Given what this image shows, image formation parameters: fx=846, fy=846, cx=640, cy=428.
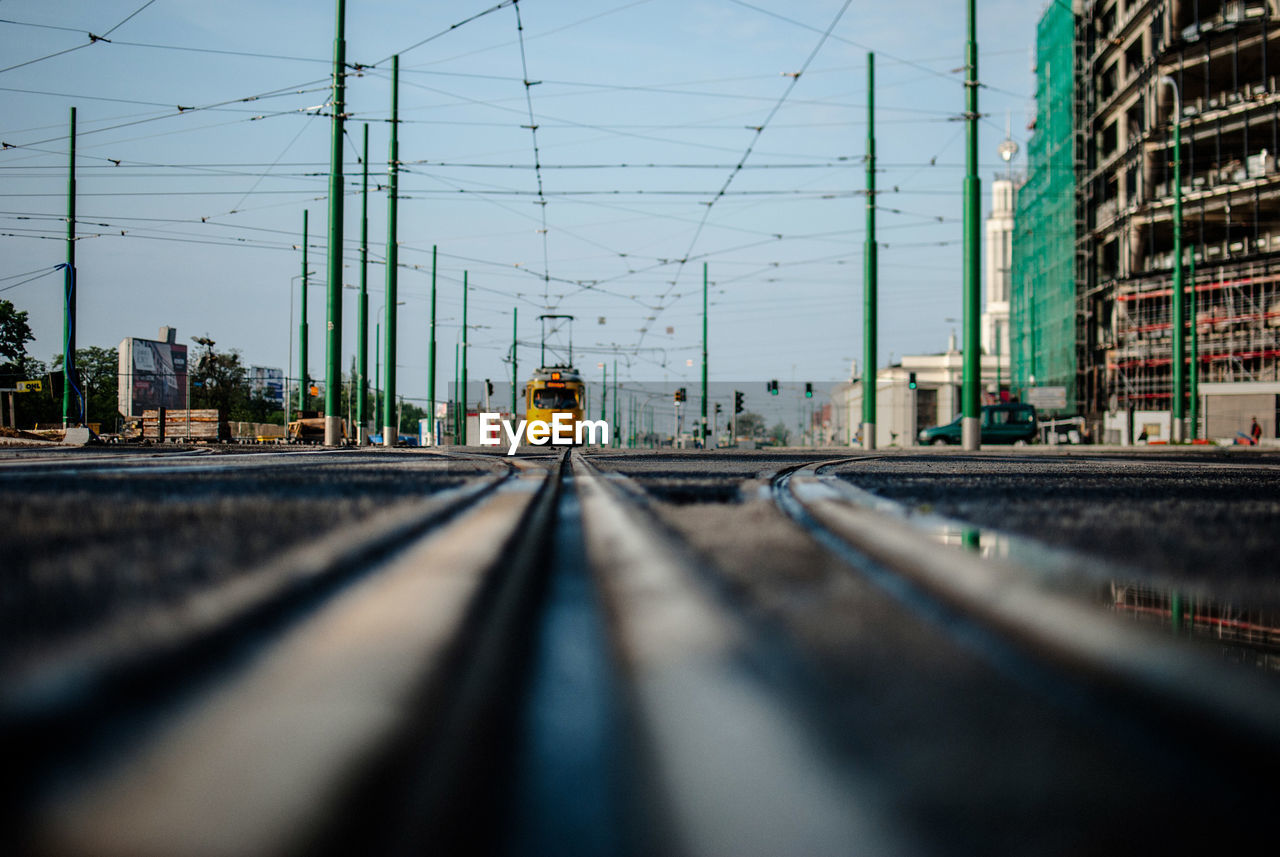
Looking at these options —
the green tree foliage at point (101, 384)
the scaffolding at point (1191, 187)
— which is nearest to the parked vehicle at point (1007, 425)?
the scaffolding at point (1191, 187)

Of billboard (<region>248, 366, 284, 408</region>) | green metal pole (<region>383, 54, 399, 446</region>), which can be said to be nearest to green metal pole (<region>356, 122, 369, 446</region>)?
green metal pole (<region>383, 54, 399, 446</region>)

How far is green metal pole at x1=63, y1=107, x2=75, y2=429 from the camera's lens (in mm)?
15023

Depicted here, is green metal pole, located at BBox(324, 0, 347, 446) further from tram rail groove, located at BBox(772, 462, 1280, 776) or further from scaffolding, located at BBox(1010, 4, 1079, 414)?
scaffolding, located at BBox(1010, 4, 1079, 414)

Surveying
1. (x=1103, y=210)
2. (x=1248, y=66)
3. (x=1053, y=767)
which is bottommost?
→ (x=1053, y=767)

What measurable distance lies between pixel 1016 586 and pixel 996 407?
105 ft

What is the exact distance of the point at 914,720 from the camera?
521 millimetres

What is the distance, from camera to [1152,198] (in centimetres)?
3722

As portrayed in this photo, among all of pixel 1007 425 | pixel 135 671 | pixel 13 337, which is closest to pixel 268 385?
pixel 13 337

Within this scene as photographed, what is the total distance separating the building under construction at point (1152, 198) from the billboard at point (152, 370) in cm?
5729

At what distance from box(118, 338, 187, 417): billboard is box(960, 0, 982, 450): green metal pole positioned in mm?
55663

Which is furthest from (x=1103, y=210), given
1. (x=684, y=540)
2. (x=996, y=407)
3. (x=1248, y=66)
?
(x=684, y=540)

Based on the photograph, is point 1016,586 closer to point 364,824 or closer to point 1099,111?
point 364,824

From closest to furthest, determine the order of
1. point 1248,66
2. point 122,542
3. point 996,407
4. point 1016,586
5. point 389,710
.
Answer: point 389,710, point 1016,586, point 122,542, point 996,407, point 1248,66

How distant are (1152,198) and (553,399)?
28992 millimetres
